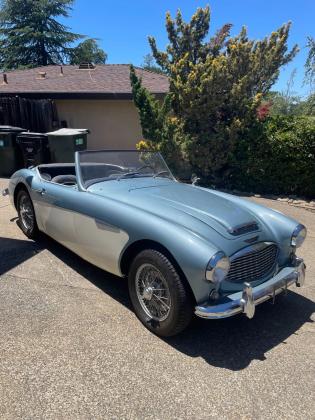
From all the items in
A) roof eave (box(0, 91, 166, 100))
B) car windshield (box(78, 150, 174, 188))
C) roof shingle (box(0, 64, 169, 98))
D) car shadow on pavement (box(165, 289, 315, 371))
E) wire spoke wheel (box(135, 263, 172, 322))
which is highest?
roof shingle (box(0, 64, 169, 98))

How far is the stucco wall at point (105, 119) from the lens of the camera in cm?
1236

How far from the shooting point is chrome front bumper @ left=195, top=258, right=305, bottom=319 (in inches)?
111

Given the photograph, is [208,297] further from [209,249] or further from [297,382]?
[297,382]

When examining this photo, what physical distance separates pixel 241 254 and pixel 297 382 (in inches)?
39.1

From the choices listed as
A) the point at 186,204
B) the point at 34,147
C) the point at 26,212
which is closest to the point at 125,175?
the point at 186,204

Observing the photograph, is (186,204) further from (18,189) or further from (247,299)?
(18,189)

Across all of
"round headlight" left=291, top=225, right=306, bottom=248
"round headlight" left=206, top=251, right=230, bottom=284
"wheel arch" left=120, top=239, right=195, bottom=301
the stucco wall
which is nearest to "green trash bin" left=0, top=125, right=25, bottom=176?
the stucco wall

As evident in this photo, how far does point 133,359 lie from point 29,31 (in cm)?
3299

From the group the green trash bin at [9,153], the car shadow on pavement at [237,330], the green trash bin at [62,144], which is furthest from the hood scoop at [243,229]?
the green trash bin at [9,153]

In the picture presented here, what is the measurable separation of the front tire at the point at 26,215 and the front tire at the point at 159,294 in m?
2.34

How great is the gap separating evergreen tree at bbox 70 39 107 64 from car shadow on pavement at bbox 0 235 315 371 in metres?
31.8

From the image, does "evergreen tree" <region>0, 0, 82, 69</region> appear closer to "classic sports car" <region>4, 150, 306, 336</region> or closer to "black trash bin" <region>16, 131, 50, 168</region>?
"black trash bin" <region>16, 131, 50, 168</region>

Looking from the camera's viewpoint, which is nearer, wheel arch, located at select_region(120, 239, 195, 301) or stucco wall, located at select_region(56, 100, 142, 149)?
wheel arch, located at select_region(120, 239, 195, 301)

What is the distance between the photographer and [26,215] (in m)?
5.43
